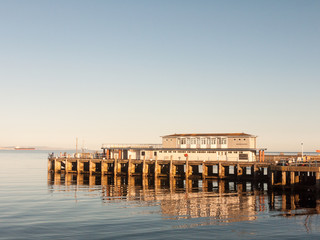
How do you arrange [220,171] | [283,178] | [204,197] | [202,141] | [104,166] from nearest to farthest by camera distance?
[204,197], [283,178], [220,171], [202,141], [104,166]

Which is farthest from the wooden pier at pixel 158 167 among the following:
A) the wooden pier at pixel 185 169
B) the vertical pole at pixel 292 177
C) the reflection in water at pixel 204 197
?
the vertical pole at pixel 292 177

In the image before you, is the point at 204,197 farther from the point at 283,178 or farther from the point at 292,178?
the point at 292,178

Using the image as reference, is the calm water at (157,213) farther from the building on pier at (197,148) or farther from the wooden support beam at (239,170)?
the building on pier at (197,148)

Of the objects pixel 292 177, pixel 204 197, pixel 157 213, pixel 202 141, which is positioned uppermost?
pixel 202 141

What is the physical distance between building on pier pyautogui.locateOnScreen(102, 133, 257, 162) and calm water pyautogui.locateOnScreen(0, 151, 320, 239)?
1423cm

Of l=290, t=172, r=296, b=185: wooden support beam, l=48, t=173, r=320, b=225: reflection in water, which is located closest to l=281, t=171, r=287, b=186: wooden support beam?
l=290, t=172, r=296, b=185: wooden support beam

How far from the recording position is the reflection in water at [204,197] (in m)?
37.6

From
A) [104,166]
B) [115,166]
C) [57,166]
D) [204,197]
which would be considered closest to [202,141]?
[115,166]

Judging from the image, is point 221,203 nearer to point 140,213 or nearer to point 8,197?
point 140,213

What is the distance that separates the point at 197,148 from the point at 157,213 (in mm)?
39971

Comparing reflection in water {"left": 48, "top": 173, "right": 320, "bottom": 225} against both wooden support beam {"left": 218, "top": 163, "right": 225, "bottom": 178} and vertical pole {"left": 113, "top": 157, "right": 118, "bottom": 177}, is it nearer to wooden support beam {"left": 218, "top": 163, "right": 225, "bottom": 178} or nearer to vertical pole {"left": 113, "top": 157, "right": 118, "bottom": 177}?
wooden support beam {"left": 218, "top": 163, "right": 225, "bottom": 178}

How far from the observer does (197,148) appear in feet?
250

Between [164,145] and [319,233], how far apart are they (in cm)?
5119

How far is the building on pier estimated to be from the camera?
240ft
